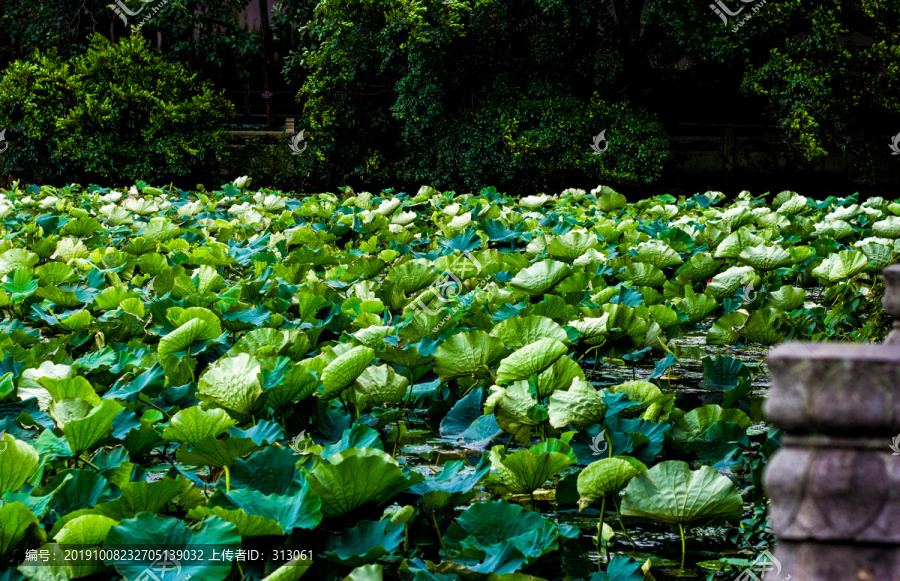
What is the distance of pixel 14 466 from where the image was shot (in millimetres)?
1120

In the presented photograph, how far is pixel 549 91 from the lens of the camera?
11.6 metres

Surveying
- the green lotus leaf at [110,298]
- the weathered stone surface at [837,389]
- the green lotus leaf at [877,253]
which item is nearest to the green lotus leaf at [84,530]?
the weathered stone surface at [837,389]

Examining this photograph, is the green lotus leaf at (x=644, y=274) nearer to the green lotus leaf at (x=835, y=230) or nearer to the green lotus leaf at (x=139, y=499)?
the green lotus leaf at (x=835, y=230)

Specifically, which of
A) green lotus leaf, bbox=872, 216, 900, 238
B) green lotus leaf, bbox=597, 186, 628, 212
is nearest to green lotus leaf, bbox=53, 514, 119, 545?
green lotus leaf, bbox=872, 216, 900, 238

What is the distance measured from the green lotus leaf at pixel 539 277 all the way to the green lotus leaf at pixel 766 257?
2.77 feet

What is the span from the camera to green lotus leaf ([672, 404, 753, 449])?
1.46 metres

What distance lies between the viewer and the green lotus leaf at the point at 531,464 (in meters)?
1.18

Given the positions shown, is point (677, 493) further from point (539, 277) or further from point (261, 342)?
point (539, 277)

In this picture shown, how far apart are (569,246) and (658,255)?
1.06 ft

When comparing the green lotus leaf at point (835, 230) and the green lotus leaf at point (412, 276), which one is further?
the green lotus leaf at point (835, 230)

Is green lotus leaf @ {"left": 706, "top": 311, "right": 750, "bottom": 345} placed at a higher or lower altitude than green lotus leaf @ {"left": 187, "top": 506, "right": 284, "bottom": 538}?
lower

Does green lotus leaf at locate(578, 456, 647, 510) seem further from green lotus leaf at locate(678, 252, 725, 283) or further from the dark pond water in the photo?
green lotus leaf at locate(678, 252, 725, 283)

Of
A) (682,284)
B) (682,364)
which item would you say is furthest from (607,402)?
(682,284)

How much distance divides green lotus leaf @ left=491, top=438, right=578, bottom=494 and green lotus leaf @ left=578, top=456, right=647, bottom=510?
0.11ft
